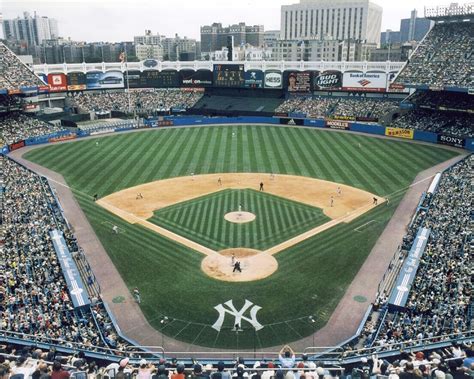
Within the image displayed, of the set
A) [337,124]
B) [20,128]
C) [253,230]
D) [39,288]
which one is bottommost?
[253,230]

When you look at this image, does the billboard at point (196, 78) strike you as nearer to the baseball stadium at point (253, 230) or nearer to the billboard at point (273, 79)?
the billboard at point (273, 79)

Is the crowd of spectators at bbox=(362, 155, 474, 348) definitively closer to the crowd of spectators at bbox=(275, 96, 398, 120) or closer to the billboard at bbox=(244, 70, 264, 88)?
the crowd of spectators at bbox=(275, 96, 398, 120)

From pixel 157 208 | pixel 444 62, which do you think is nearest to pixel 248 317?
pixel 157 208

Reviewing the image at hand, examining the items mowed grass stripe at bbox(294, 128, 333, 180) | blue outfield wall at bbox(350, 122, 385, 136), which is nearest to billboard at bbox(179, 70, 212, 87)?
mowed grass stripe at bbox(294, 128, 333, 180)

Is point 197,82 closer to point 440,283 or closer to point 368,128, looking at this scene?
point 368,128

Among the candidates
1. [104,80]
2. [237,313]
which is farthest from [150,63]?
[237,313]

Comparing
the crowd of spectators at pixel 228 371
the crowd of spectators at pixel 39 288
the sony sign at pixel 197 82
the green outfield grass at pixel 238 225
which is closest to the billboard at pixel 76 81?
the sony sign at pixel 197 82

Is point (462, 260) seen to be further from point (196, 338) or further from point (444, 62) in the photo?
point (444, 62)
